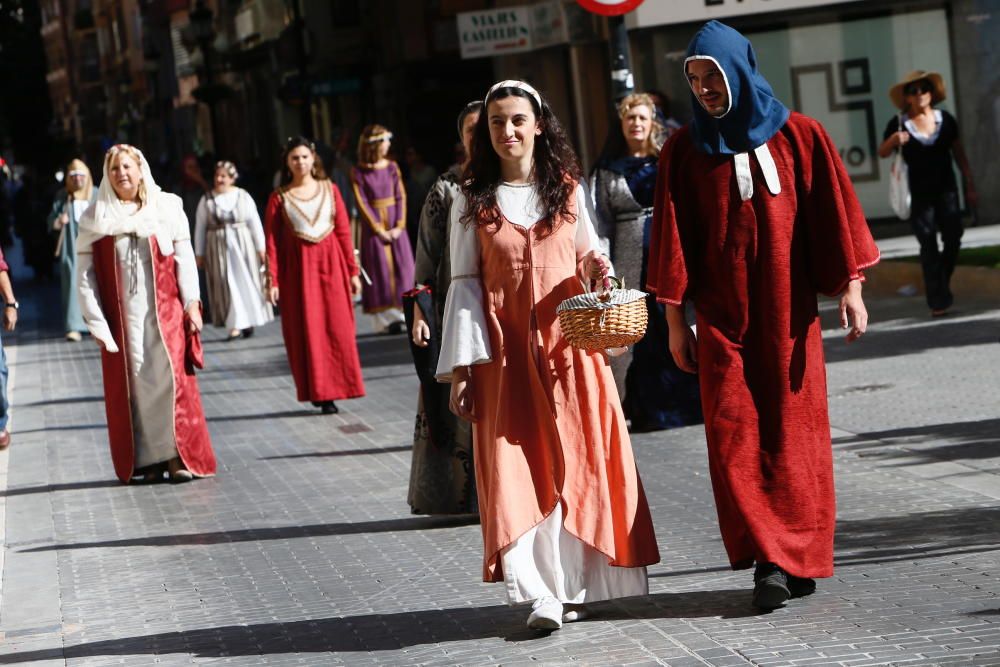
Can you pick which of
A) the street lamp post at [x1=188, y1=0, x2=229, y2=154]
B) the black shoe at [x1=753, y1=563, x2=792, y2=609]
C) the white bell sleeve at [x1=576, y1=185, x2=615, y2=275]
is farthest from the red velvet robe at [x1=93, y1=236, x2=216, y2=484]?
the street lamp post at [x1=188, y1=0, x2=229, y2=154]

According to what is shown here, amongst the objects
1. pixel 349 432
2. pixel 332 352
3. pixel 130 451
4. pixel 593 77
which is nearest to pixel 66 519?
pixel 130 451

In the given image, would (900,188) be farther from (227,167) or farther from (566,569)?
(566,569)

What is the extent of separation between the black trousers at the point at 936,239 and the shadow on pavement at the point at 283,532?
24.0 ft

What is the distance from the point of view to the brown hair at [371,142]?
1878 cm

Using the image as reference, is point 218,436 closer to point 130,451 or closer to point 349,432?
point 349,432

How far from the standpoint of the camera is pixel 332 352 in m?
14.0

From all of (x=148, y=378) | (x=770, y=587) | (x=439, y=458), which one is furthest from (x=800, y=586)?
(x=148, y=378)

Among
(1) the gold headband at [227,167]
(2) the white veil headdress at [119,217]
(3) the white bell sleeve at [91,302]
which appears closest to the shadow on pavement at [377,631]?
(3) the white bell sleeve at [91,302]

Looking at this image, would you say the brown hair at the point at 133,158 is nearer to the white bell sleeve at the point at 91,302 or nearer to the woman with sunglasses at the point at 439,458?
the white bell sleeve at the point at 91,302

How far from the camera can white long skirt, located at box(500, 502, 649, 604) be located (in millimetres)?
6602

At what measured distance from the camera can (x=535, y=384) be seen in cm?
674

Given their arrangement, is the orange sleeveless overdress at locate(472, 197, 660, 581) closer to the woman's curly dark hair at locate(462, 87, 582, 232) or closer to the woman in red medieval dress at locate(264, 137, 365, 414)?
the woman's curly dark hair at locate(462, 87, 582, 232)

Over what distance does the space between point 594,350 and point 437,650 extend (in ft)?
3.68

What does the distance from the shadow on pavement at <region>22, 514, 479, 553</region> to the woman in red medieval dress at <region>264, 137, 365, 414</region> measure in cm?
446
